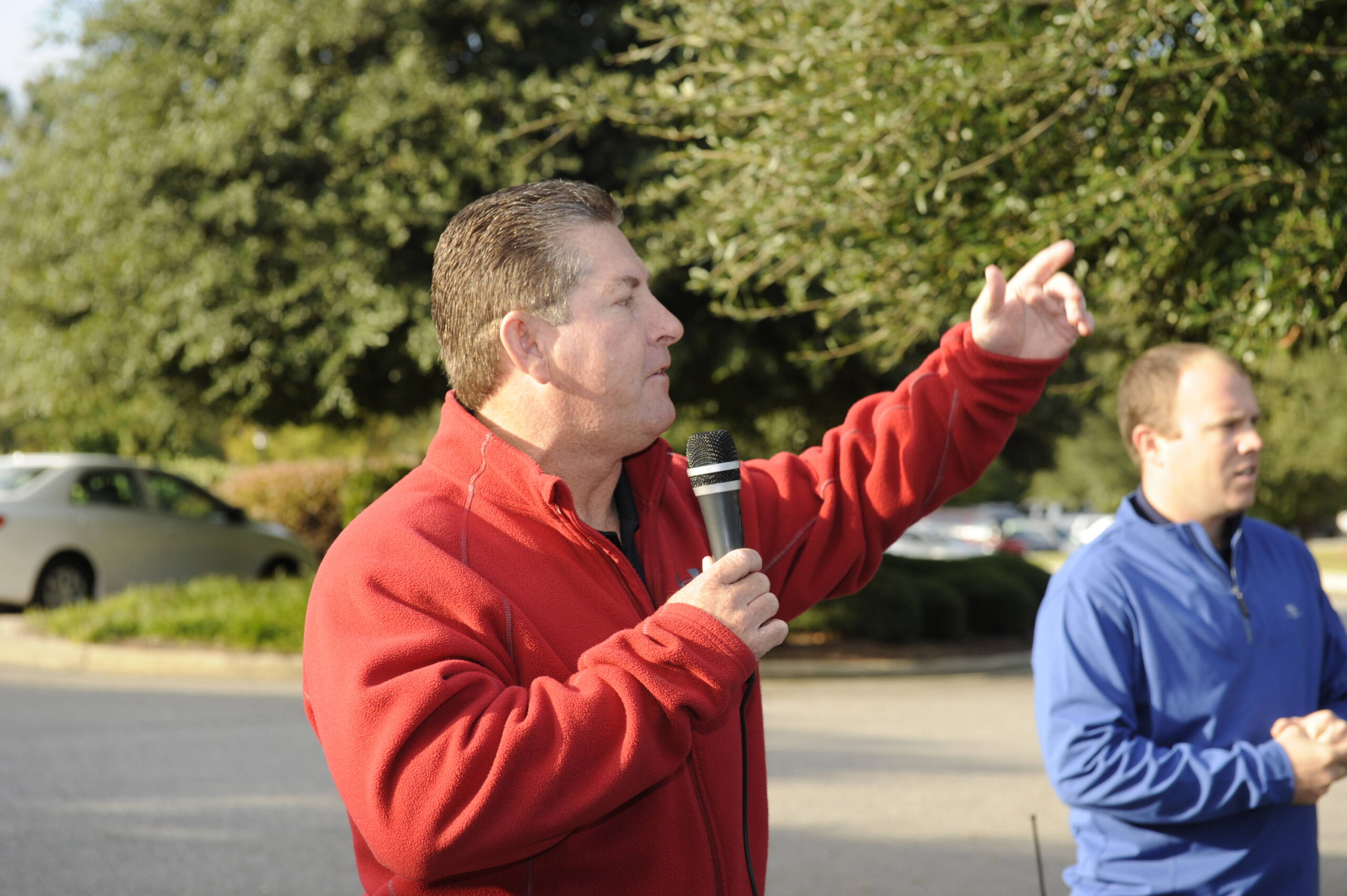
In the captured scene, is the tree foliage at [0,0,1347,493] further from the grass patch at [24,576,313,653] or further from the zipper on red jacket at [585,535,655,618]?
the zipper on red jacket at [585,535,655,618]

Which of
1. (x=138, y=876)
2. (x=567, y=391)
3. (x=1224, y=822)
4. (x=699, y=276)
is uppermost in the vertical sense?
(x=567, y=391)

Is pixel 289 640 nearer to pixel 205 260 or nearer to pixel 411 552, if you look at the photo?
pixel 205 260

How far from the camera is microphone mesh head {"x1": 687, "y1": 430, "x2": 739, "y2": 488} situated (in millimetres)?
2127

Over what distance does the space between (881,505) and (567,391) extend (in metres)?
0.75

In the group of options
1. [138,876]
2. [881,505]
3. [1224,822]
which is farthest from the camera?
[138,876]

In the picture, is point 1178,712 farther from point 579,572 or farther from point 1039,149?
point 1039,149

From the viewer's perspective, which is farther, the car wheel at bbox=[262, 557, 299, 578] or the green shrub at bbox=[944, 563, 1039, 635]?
the car wheel at bbox=[262, 557, 299, 578]

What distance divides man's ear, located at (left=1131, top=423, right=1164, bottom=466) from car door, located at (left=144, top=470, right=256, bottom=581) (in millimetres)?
13271

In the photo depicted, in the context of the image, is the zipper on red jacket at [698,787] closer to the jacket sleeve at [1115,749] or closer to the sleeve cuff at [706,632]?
the sleeve cuff at [706,632]

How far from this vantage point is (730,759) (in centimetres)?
217

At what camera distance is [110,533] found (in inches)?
557

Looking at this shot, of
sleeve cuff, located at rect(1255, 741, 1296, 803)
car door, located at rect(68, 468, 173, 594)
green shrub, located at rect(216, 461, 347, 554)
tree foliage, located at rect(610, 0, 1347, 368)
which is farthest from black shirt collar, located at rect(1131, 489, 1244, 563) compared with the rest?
green shrub, located at rect(216, 461, 347, 554)

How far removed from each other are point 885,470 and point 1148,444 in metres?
0.92

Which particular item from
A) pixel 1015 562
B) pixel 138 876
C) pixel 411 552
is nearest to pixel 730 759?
pixel 411 552
